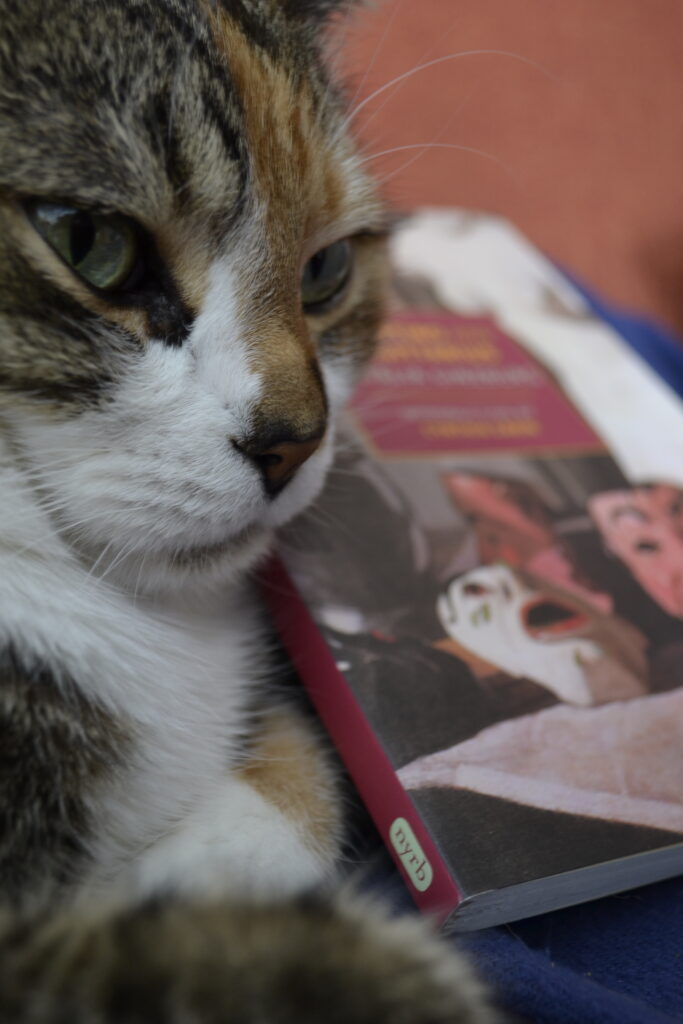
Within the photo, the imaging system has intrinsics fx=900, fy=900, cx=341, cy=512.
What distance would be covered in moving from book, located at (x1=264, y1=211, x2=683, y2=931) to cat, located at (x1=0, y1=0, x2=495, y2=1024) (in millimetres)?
69

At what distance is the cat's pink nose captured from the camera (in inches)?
16.4

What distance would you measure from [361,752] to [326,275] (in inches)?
11.0

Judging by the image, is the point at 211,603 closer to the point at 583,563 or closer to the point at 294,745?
the point at 294,745

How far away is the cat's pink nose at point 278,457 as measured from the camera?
42cm

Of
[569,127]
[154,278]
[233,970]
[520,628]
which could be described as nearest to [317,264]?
[154,278]

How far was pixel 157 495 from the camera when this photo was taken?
41cm

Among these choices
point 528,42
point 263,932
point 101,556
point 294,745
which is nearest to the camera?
point 263,932

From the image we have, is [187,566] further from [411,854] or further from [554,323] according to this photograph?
[554,323]

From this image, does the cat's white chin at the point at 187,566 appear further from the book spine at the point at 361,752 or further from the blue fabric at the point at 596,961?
the blue fabric at the point at 596,961

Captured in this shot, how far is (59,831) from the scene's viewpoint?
15.9 inches

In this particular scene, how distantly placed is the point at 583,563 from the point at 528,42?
744 mm

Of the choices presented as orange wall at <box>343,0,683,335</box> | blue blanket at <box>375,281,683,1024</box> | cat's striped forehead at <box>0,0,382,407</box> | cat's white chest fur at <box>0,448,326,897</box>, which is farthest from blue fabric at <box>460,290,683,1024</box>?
orange wall at <box>343,0,683,335</box>

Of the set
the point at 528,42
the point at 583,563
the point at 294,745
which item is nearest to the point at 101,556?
the point at 294,745

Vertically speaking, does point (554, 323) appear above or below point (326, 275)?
below
